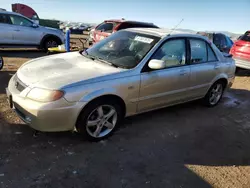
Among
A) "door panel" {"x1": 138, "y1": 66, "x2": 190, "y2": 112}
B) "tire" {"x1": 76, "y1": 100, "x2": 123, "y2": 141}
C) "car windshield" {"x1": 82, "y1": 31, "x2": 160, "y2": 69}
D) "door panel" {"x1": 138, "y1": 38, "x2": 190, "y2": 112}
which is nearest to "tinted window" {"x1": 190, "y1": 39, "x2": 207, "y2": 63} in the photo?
"door panel" {"x1": 138, "y1": 38, "x2": 190, "y2": 112}

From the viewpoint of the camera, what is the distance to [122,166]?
10.9 feet

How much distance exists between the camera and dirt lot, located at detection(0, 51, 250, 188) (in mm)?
3016

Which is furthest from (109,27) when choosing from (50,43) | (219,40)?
Answer: (219,40)

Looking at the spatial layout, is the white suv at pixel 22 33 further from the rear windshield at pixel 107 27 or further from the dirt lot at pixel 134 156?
the dirt lot at pixel 134 156

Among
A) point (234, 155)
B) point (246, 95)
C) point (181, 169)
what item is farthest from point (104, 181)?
point (246, 95)

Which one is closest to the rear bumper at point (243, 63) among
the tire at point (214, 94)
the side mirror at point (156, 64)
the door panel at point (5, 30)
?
the tire at point (214, 94)

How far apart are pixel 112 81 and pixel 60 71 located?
2.53 ft

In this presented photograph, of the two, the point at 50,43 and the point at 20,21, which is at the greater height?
the point at 20,21

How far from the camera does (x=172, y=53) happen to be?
4578mm

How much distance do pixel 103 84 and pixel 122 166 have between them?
3.66 feet

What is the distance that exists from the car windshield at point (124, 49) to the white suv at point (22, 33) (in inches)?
278

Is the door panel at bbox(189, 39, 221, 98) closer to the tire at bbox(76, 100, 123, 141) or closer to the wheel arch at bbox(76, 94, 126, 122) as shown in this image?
the wheel arch at bbox(76, 94, 126, 122)

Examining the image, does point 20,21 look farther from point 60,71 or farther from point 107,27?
point 60,71

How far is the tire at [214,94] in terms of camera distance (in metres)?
5.65
